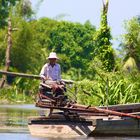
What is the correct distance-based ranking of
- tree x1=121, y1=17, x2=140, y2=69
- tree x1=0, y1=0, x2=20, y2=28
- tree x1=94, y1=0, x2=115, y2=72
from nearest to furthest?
tree x1=94, y1=0, x2=115, y2=72 → tree x1=121, y1=17, x2=140, y2=69 → tree x1=0, y1=0, x2=20, y2=28

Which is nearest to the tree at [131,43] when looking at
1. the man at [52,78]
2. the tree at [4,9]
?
the man at [52,78]

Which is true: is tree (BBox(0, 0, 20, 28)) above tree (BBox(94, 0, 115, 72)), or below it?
above

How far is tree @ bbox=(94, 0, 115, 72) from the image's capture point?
3138cm

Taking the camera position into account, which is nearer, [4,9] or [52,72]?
[52,72]

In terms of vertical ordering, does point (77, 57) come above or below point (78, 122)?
above

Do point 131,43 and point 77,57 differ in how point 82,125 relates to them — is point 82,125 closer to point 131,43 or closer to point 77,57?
point 131,43

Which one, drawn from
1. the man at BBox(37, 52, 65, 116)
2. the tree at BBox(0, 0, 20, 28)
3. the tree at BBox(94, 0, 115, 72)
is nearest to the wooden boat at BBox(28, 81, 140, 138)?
the man at BBox(37, 52, 65, 116)

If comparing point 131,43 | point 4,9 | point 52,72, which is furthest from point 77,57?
point 52,72

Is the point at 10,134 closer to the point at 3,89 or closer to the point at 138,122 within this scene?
the point at 138,122

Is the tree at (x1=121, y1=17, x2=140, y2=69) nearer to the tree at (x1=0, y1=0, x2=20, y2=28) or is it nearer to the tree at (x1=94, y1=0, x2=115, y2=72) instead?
the tree at (x1=94, y1=0, x2=115, y2=72)

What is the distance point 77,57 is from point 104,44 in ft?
135

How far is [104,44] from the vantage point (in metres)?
32.1

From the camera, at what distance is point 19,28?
56406 millimetres

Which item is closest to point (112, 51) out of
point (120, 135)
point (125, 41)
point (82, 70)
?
point (125, 41)
